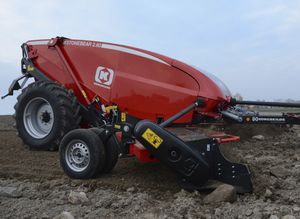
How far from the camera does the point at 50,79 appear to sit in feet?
23.9

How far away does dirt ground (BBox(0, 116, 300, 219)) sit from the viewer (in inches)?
149

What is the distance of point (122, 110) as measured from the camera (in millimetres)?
6184

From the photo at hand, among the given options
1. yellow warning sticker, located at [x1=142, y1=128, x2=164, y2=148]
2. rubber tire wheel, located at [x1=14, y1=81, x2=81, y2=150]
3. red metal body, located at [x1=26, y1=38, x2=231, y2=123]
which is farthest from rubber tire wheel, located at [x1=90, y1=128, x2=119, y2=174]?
rubber tire wheel, located at [x1=14, y1=81, x2=81, y2=150]

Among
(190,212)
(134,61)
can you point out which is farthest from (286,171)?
(134,61)

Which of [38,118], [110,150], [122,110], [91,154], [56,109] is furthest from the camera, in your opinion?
[38,118]

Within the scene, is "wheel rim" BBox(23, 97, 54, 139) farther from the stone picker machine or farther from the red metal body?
the red metal body

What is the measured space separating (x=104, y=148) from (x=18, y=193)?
3.66ft

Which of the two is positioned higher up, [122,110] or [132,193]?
[122,110]

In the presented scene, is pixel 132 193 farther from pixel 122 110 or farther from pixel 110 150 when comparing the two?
pixel 122 110

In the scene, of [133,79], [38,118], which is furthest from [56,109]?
[133,79]

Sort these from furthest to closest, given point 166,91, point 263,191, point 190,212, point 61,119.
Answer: point 61,119
point 166,91
point 263,191
point 190,212

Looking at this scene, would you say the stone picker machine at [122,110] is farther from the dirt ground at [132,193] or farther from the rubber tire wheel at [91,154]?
the dirt ground at [132,193]

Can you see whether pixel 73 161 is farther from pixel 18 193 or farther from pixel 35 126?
pixel 35 126

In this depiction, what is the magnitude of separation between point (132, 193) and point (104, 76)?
2.54 metres
